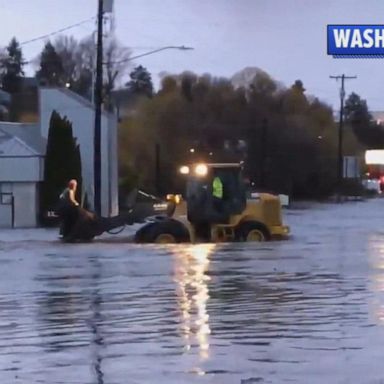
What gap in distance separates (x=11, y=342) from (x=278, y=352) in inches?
118

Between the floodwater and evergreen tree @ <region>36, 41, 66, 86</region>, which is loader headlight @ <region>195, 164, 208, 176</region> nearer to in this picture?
the floodwater

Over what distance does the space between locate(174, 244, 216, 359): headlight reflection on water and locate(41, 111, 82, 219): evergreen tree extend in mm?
26517

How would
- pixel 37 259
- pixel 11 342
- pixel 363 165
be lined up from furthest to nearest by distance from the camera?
1. pixel 363 165
2. pixel 37 259
3. pixel 11 342

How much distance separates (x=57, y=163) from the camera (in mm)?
55656

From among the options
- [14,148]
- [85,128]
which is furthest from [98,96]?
[85,128]

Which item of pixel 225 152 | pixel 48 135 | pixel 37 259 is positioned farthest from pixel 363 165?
pixel 37 259

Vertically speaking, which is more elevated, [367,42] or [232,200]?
[367,42]

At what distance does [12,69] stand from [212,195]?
113544 millimetres

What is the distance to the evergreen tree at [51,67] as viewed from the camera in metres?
133

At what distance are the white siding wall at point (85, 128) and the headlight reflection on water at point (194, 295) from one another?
3055 cm

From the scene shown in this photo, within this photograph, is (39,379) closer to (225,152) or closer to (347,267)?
(347,267)

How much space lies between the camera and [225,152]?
92.2m

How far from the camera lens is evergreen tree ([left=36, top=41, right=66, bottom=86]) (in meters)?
133

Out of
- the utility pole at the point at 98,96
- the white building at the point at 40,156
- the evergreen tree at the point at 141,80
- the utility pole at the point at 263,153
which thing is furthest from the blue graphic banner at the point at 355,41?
the evergreen tree at the point at 141,80
